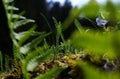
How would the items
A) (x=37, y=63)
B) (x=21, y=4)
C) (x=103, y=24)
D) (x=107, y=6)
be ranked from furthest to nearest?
(x=21, y=4), (x=103, y=24), (x=37, y=63), (x=107, y=6)

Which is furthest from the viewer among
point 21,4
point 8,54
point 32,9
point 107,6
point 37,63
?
point 32,9

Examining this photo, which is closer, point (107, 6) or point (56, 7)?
point (107, 6)

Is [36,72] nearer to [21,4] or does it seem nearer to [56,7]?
[21,4]

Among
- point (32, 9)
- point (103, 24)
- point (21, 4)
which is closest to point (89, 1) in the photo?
point (103, 24)

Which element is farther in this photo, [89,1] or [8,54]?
[8,54]

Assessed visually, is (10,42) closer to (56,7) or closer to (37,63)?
(37,63)

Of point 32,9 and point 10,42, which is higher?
point 10,42

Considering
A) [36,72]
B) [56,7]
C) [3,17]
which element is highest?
[3,17]

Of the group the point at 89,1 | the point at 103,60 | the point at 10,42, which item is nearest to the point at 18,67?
the point at 10,42

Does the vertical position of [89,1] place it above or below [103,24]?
above
